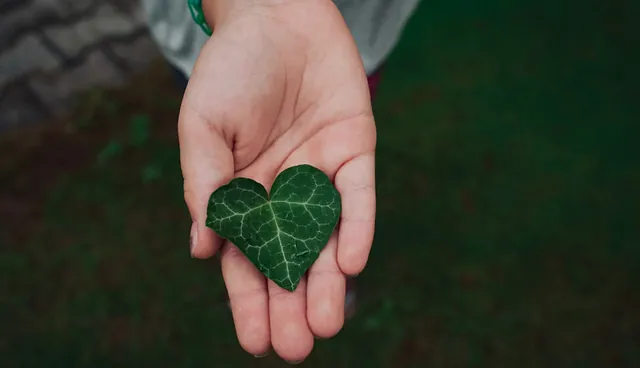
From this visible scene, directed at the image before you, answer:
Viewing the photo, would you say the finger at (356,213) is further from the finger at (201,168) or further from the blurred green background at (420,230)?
the blurred green background at (420,230)

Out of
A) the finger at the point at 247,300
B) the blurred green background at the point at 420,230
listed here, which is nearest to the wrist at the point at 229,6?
the finger at the point at 247,300

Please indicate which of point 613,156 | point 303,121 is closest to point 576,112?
point 613,156

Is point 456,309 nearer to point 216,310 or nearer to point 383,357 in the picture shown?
point 383,357

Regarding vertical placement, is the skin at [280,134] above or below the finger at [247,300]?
above

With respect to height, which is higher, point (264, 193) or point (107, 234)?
point (264, 193)

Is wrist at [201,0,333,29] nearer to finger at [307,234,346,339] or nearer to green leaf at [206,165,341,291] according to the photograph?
green leaf at [206,165,341,291]
